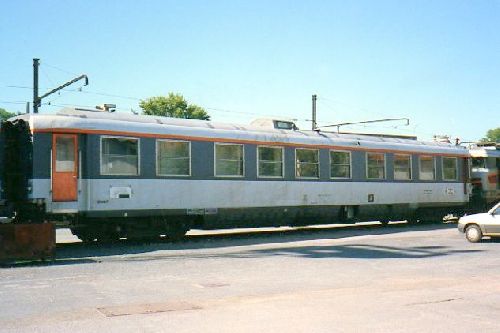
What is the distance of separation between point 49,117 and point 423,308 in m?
10.4

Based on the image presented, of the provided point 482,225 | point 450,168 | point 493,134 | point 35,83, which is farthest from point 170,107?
point 493,134

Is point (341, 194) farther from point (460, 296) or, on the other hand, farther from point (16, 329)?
point (16, 329)

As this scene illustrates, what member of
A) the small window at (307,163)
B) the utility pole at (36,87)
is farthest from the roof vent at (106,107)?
the utility pole at (36,87)

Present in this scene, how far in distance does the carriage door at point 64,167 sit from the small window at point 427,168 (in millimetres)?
14396

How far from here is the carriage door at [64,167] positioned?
14164 mm

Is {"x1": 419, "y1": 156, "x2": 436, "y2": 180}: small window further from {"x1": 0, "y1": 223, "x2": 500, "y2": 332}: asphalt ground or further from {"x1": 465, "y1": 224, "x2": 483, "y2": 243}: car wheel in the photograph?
{"x1": 0, "y1": 223, "x2": 500, "y2": 332}: asphalt ground

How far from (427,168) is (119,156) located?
13.7 m

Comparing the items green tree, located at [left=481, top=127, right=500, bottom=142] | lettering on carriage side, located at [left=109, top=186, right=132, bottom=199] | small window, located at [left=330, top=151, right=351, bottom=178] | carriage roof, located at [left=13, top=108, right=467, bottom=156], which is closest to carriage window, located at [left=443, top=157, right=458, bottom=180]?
carriage roof, located at [left=13, top=108, right=467, bottom=156]

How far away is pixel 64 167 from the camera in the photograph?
14.3 m

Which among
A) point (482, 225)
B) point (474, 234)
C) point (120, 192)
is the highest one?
point (120, 192)

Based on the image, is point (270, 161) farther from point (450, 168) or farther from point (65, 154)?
point (450, 168)

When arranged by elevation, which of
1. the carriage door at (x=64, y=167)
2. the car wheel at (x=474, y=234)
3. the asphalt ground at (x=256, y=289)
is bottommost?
the asphalt ground at (x=256, y=289)

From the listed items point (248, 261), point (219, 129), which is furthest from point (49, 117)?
point (248, 261)

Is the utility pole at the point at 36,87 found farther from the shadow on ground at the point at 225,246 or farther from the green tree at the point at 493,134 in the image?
the green tree at the point at 493,134
